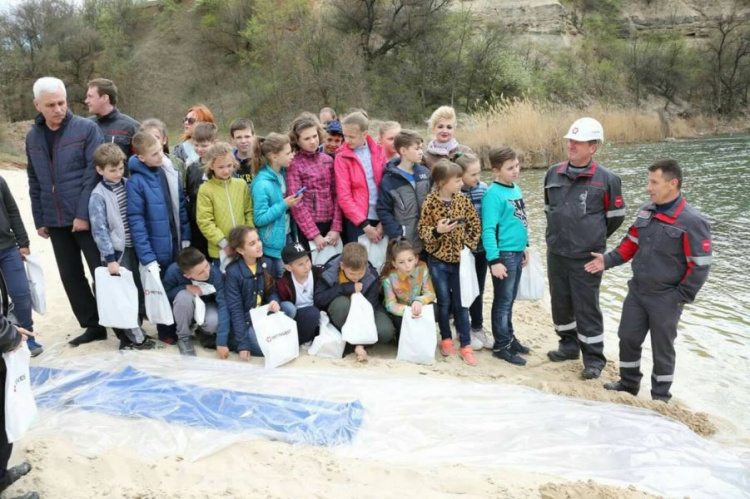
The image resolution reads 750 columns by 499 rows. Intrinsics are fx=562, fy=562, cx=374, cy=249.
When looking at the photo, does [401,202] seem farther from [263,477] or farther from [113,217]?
[263,477]

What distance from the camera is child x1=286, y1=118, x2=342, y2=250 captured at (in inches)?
182

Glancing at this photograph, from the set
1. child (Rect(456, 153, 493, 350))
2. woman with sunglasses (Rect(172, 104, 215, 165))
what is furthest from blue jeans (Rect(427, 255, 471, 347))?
woman with sunglasses (Rect(172, 104, 215, 165))

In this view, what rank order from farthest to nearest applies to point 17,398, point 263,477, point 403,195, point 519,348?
1. point 519,348
2. point 403,195
3. point 263,477
4. point 17,398

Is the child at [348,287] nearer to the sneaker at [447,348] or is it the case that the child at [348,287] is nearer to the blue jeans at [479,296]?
the sneaker at [447,348]

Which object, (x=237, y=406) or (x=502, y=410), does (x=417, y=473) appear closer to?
(x=502, y=410)

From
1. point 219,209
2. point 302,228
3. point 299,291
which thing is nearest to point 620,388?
point 299,291

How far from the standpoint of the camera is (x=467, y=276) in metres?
4.39

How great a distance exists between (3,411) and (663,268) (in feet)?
12.5

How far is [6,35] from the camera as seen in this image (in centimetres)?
2822

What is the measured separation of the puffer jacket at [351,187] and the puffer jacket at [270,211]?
1.58 feet

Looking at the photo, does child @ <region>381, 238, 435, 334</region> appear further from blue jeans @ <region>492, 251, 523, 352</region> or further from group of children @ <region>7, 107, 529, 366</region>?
blue jeans @ <region>492, 251, 523, 352</region>

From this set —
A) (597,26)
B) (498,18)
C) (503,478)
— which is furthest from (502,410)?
(597,26)

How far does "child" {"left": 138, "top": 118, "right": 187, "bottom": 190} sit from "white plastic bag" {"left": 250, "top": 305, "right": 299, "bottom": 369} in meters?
1.31

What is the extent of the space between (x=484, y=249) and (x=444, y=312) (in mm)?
599
